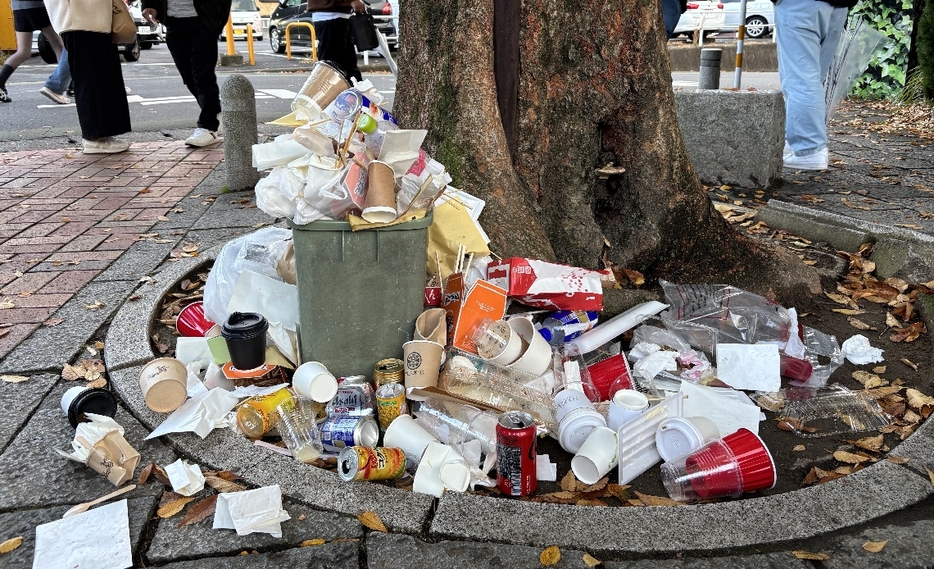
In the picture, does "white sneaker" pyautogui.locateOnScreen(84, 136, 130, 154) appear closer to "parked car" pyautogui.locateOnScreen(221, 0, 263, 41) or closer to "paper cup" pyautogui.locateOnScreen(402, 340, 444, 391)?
"paper cup" pyautogui.locateOnScreen(402, 340, 444, 391)

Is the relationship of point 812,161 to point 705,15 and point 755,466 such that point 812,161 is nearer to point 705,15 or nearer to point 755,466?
point 755,466

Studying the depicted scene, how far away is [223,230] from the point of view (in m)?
4.57

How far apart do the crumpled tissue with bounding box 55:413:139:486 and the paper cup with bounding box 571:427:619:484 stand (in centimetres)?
135

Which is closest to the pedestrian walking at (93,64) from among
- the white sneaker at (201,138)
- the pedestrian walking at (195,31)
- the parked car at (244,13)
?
the pedestrian walking at (195,31)

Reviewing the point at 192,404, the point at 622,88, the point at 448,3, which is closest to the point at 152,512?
the point at 192,404

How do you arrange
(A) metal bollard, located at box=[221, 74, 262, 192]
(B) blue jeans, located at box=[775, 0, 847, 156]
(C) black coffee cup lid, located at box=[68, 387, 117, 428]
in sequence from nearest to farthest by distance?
(C) black coffee cup lid, located at box=[68, 387, 117, 428]
(A) metal bollard, located at box=[221, 74, 262, 192]
(B) blue jeans, located at box=[775, 0, 847, 156]

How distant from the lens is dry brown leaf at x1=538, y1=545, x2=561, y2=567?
1812 mm

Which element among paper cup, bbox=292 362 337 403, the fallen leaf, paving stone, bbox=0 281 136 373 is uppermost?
paper cup, bbox=292 362 337 403

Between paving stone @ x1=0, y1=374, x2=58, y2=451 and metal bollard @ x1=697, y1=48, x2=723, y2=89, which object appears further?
metal bollard @ x1=697, y1=48, x2=723, y2=89

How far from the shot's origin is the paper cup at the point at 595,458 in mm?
2230

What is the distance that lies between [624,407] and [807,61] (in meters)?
4.46

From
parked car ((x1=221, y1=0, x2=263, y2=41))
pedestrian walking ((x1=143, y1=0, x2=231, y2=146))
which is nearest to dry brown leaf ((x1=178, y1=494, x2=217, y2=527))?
pedestrian walking ((x1=143, y1=0, x2=231, y2=146))

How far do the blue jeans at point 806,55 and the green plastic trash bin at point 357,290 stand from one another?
4.45 m

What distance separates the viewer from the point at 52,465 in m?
2.22
